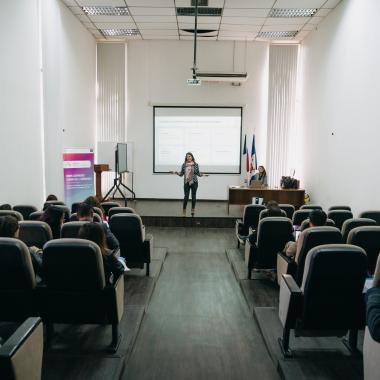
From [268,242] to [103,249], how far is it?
206 cm

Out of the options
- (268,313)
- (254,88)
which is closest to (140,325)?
(268,313)

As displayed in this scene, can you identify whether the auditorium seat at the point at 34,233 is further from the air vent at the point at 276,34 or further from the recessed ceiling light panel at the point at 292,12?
the air vent at the point at 276,34

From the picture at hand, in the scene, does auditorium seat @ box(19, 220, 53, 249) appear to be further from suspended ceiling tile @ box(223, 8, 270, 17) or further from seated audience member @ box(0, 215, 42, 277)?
suspended ceiling tile @ box(223, 8, 270, 17)

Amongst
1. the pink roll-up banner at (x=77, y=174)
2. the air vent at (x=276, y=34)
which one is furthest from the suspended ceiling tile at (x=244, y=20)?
the pink roll-up banner at (x=77, y=174)

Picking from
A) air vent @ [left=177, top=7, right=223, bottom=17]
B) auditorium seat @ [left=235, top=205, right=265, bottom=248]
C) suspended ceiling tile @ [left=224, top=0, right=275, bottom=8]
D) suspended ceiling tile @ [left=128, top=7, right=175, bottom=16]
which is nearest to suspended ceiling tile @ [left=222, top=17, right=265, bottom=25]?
air vent @ [left=177, top=7, right=223, bottom=17]

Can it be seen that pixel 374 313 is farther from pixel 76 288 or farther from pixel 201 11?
pixel 201 11

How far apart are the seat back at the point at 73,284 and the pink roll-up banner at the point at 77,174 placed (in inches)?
193

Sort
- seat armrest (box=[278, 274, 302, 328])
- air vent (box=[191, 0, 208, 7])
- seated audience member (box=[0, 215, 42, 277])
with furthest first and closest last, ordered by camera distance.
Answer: air vent (box=[191, 0, 208, 7]) < seated audience member (box=[0, 215, 42, 277]) < seat armrest (box=[278, 274, 302, 328])

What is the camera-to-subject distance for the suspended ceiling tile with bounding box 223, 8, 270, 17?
7.56m

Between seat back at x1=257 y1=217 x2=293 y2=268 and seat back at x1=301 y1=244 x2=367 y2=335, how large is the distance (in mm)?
1520

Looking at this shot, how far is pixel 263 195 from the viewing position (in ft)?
27.7

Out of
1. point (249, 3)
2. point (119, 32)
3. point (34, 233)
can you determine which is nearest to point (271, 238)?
point (34, 233)

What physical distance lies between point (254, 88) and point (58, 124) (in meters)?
5.38

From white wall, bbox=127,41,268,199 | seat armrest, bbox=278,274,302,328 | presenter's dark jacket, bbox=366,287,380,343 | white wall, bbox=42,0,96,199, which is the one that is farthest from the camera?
white wall, bbox=127,41,268,199
